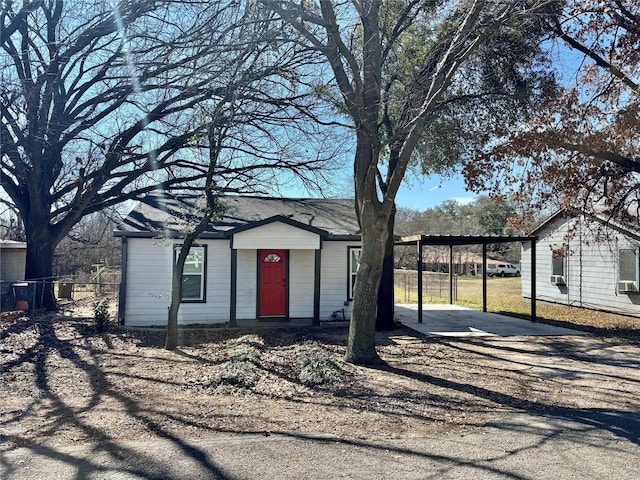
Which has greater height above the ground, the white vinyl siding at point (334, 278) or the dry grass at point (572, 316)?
the white vinyl siding at point (334, 278)

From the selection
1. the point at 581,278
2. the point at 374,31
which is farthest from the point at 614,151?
the point at 581,278

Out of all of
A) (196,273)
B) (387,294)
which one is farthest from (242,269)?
(387,294)

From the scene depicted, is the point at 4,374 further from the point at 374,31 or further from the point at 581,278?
the point at 581,278

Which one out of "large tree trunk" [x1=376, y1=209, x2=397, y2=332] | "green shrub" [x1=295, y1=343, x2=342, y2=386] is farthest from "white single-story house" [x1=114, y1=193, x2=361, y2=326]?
"green shrub" [x1=295, y1=343, x2=342, y2=386]

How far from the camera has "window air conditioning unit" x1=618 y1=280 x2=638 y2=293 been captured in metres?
13.7

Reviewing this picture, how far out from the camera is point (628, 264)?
1405cm

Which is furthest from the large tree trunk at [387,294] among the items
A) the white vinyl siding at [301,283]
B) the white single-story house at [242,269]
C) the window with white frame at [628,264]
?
the window with white frame at [628,264]

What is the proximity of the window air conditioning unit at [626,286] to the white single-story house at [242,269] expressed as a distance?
880 centimetres

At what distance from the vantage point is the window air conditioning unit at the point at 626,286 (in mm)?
13703

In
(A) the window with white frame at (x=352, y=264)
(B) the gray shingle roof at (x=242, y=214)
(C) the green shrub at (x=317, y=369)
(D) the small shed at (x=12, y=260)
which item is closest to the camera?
(C) the green shrub at (x=317, y=369)

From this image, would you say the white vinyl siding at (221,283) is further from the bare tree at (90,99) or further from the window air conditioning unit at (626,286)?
the window air conditioning unit at (626,286)

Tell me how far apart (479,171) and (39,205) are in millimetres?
12083

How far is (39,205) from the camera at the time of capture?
42.3ft

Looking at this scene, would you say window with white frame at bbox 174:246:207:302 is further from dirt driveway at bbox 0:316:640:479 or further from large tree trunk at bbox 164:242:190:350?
large tree trunk at bbox 164:242:190:350
